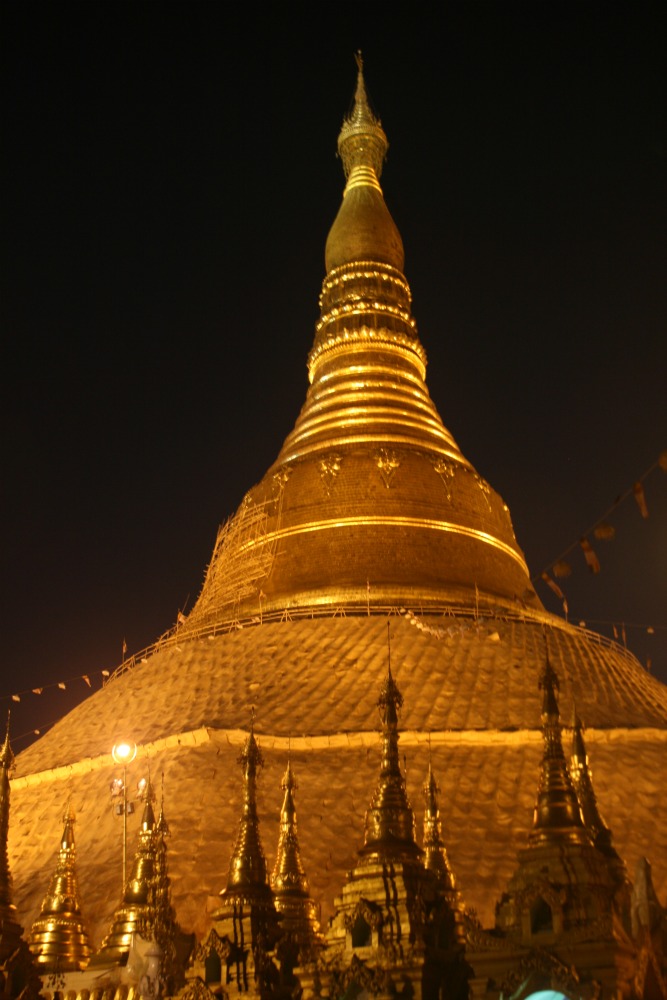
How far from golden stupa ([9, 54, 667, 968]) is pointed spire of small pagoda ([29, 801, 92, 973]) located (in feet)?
1.46

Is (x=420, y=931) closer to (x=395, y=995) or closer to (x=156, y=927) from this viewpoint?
(x=395, y=995)

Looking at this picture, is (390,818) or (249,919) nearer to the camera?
(390,818)

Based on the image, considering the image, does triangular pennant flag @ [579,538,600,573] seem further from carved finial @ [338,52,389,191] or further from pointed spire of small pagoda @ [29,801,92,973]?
carved finial @ [338,52,389,191]

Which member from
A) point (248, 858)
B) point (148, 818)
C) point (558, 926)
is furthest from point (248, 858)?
point (558, 926)

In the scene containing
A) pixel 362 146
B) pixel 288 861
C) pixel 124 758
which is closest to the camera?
pixel 288 861

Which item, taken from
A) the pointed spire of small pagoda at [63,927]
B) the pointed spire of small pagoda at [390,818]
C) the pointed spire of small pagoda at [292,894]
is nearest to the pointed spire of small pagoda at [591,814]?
the pointed spire of small pagoda at [390,818]

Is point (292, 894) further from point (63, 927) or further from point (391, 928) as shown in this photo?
point (391, 928)

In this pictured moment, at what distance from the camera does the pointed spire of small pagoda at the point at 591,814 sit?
41.2 feet

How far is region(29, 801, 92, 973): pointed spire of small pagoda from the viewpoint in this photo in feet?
54.8

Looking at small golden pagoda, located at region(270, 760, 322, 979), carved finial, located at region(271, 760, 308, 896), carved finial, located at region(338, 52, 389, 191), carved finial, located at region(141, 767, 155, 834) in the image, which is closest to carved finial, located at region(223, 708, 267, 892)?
small golden pagoda, located at region(270, 760, 322, 979)

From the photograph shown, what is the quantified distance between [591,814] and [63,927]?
309 inches

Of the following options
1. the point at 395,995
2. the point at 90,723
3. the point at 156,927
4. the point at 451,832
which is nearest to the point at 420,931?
the point at 395,995

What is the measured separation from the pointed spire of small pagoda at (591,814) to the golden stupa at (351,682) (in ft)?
8.08

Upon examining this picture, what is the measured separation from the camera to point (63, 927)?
1703 cm
